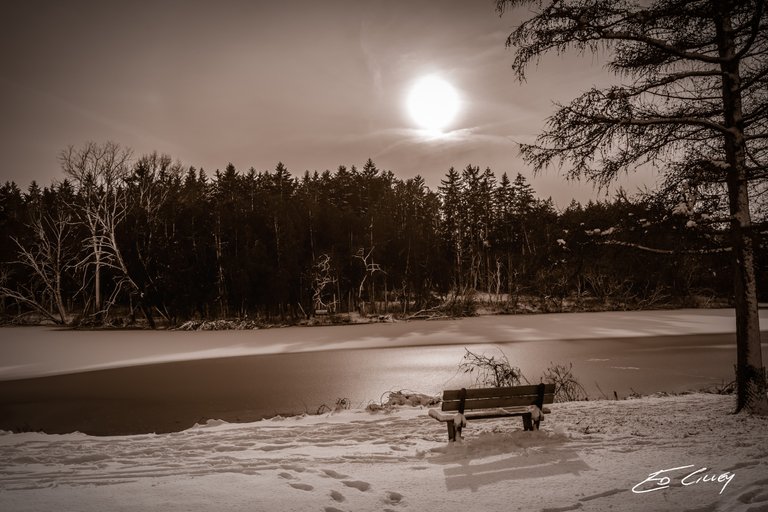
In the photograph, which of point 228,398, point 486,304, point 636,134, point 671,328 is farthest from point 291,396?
point 486,304

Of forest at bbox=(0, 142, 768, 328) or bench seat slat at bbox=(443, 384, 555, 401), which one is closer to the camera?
bench seat slat at bbox=(443, 384, 555, 401)

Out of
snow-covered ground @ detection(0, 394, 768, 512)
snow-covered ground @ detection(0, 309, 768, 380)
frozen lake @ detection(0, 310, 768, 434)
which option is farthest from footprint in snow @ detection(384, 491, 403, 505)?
snow-covered ground @ detection(0, 309, 768, 380)

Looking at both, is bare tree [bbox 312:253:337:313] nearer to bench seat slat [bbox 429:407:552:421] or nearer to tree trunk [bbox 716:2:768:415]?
bench seat slat [bbox 429:407:552:421]

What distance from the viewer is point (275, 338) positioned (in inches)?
1081

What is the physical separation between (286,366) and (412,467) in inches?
524

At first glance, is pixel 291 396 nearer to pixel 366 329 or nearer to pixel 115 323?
pixel 366 329

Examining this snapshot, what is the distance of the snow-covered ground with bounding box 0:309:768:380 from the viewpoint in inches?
803

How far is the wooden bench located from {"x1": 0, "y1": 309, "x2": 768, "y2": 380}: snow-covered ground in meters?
16.4

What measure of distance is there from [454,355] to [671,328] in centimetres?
1741

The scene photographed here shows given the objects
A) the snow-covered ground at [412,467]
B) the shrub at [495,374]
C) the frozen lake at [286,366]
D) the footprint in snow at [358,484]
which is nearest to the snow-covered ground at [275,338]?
the frozen lake at [286,366]

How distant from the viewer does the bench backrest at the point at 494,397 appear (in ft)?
21.8
